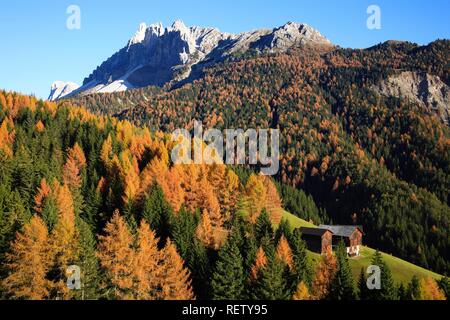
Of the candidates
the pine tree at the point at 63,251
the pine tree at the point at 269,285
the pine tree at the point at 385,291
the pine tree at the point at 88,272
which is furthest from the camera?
the pine tree at the point at 269,285

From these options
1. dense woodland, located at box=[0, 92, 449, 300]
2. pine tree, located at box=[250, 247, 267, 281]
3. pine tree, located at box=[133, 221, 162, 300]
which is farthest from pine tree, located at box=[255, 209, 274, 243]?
pine tree, located at box=[133, 221, 162, 300]

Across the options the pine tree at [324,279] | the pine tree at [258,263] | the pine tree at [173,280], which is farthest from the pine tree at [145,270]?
the pine tree at [324,279]

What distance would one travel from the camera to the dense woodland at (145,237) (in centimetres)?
4550

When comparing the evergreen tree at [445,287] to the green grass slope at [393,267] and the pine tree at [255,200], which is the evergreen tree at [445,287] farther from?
the pine tree at [255,200]

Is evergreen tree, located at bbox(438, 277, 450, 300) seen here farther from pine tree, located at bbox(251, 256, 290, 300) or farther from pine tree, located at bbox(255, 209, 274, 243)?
pine tree, located at bbox(255, 209, 274, 243)

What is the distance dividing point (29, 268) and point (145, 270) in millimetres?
12853

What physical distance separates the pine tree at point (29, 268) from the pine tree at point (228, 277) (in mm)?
19586

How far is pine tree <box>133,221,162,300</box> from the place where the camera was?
4478 centimetres

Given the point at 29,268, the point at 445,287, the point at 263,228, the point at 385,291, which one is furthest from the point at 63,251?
the point at 445,287

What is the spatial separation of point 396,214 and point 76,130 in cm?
11639
